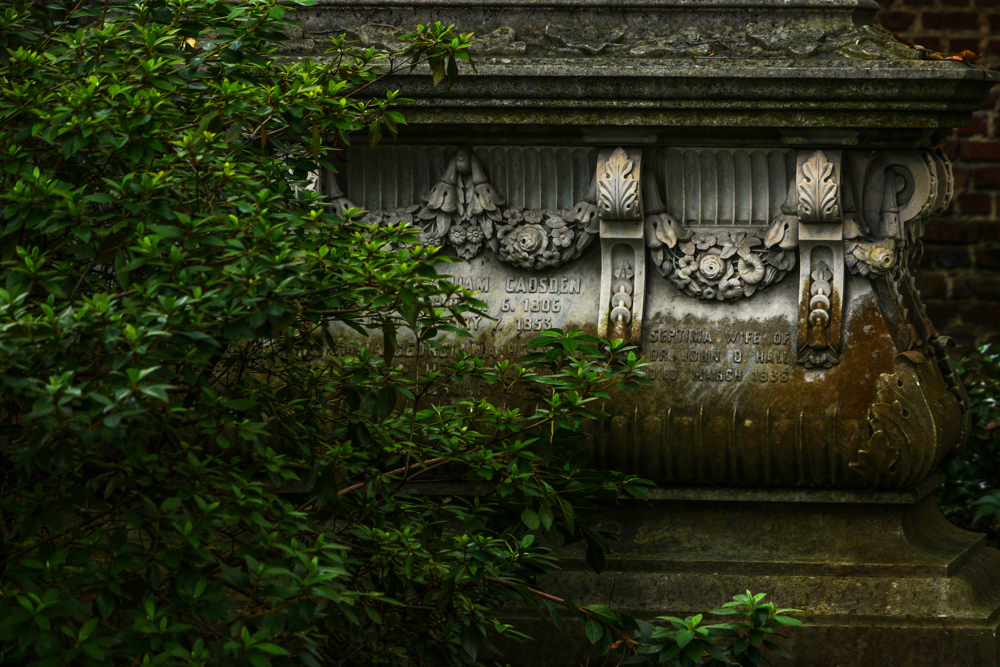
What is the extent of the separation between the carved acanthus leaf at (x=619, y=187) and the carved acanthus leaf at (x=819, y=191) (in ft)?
1.49

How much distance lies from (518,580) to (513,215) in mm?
1203

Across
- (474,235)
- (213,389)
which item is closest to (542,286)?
(474,235)

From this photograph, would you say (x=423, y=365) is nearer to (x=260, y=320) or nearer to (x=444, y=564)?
(x=444, y=564)

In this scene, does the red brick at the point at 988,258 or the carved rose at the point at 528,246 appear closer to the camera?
the carved rose at the point at 528,246

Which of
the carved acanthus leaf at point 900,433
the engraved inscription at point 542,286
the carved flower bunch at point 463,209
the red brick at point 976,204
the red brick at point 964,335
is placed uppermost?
the red brick at point 976,204

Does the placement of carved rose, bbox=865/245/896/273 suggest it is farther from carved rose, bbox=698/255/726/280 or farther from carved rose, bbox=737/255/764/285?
carved rose, bbox=698/255/726/280

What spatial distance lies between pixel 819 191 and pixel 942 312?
312 centimetres

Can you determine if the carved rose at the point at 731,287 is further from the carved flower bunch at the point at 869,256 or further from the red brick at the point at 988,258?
the red brick at the point at 988,258

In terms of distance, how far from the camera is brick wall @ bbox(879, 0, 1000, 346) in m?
5.81

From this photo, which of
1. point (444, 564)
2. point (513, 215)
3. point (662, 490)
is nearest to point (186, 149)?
point (444, 564)

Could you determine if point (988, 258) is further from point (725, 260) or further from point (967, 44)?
point (725, 260)

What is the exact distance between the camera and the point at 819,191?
309 cm

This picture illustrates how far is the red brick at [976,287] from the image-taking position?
5812mm

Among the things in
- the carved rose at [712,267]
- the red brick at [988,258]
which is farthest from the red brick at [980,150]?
the carved rose at [712,267]
